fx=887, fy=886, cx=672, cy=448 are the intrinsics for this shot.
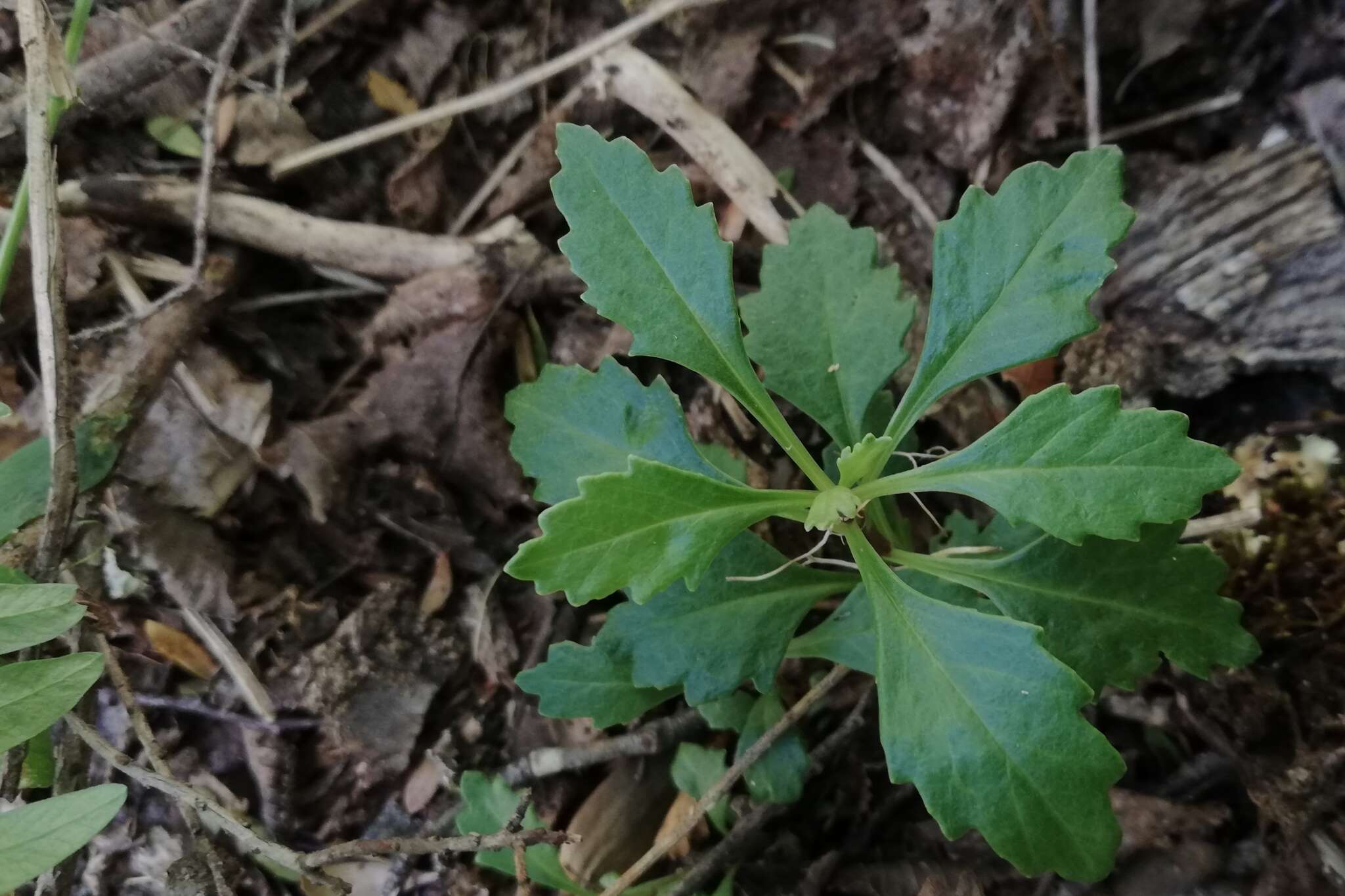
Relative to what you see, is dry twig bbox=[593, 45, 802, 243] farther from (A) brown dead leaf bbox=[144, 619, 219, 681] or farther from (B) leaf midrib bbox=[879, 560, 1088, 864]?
(A) brown dead leaf bbox=[144, 619, 219, 681]

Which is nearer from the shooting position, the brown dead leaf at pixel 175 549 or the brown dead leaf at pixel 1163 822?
the brown dead leaf at pixel 1163 822

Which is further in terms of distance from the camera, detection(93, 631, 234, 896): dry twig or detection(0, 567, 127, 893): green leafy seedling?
detection(93, 631, 234, 896): dry twig

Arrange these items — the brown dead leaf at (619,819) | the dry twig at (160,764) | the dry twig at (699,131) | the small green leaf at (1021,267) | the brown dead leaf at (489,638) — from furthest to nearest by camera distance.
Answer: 1. the dry twig at (699,131)
2. the brown dead leaf at (489,638)
3. the brown dead leaf at (619,819)
4. the dry twig at (160,764)
5. the small green leaf at (1021,267)

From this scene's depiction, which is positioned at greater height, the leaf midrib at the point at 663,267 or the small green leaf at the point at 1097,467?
the leaf midrib at the point at 663,267

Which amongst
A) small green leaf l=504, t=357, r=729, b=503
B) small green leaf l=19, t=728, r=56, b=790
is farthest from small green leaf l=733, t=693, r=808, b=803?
small green leaf l=19, t=728, r=56, b=790

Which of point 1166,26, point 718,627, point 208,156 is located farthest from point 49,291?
point 1166,26

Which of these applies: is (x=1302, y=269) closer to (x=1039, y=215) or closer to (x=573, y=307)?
(x=1039, y=215)

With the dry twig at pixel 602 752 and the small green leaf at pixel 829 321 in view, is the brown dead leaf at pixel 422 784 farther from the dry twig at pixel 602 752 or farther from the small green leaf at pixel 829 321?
the small green leaf at pixel 829 321

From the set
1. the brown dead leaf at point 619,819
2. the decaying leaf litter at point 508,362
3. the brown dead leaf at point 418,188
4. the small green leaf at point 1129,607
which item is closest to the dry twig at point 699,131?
the decaying leaf litter at point 508,362
